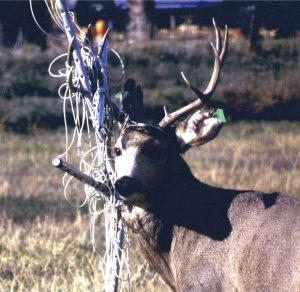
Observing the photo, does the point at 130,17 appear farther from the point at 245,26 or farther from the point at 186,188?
the point at 186,188

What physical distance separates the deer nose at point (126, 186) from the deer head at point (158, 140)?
0.8 inches

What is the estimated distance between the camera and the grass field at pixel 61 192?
8438mm

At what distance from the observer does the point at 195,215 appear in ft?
21.6

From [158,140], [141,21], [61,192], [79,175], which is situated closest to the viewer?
[79,175]

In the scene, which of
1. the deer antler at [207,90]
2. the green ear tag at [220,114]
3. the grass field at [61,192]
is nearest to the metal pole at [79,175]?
the deer antler at [207,90]

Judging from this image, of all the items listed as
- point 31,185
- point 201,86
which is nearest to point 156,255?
point 31,185

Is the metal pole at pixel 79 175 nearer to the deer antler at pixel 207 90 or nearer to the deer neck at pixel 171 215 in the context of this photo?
the deer neck at pixel 171 215

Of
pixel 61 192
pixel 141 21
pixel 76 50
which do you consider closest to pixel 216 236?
pixel 76 50

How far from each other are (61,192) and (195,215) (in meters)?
7.16

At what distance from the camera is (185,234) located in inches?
257

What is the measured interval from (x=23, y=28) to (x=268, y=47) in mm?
11129

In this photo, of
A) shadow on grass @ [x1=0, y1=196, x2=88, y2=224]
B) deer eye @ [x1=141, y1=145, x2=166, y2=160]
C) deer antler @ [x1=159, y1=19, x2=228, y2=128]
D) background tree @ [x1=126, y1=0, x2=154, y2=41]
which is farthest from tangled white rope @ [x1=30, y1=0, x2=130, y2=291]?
background tree @ [x1=126, y1=0, x2=154, y2=41]

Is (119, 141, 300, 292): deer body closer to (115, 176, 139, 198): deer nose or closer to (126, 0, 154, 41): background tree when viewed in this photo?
(115, 176, 139, 198): deer nose

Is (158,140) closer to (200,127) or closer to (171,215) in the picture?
(200,127)
